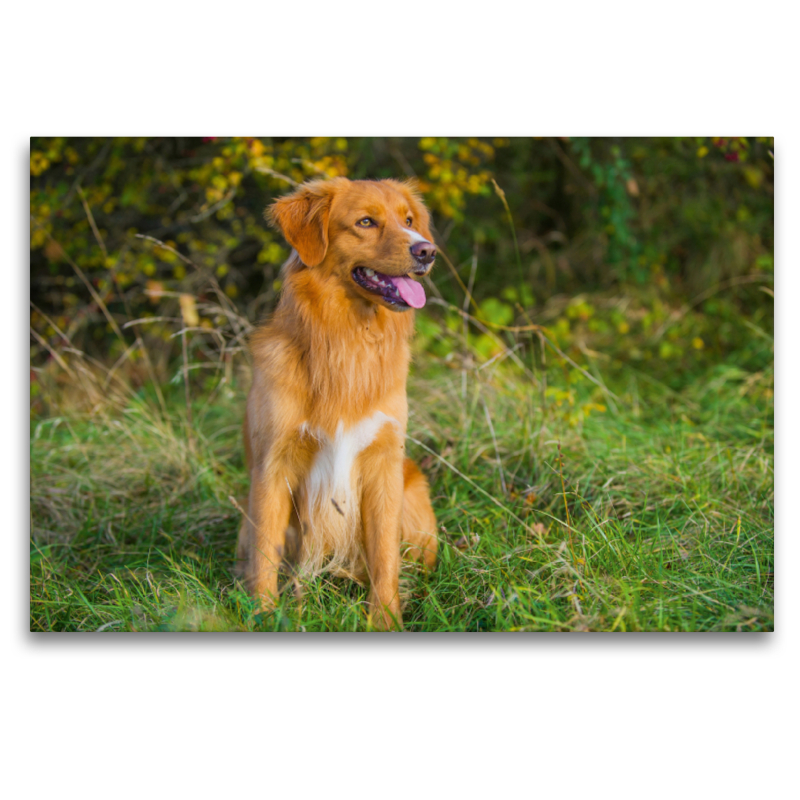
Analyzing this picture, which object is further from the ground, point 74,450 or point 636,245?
point 636,245

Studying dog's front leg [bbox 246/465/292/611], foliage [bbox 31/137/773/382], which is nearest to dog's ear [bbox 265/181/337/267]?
dog's front leg [bbox 246/465/292/611]

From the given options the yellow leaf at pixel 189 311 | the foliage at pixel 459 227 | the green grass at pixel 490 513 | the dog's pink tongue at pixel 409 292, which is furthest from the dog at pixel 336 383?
the yellow leaf at pixel 189 311

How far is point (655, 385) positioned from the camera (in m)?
4.56

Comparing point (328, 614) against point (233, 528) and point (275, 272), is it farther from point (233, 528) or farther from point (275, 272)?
point (275, 272)

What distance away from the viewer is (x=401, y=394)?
8.33 feet

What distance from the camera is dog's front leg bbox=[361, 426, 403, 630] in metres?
2.48

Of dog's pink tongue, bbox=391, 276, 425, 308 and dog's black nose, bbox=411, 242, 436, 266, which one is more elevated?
dog's black nose, bbox=411, 242, 436, 266

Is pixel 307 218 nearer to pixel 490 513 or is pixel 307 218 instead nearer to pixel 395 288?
pixel 395 288

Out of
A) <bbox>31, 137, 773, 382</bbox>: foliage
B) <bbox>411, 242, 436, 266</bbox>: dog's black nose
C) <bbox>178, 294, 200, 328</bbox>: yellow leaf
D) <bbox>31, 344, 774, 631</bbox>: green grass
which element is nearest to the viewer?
<bbox>411, 242, 436, 266</bbox>: dog's black nose

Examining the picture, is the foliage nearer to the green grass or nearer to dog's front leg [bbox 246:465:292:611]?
the green grass

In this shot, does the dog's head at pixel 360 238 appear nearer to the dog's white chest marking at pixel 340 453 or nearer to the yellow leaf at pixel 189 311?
the dog's white chest marking at pixel 340 453
